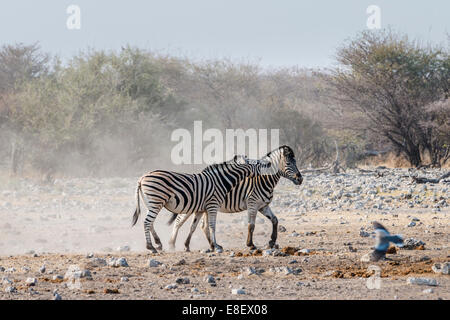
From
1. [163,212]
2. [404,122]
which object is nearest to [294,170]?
[163,212]

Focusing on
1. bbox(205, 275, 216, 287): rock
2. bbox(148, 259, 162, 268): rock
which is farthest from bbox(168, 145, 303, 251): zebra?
bbox(205, 275, 216, 287): rock

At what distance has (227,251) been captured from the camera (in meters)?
9.54

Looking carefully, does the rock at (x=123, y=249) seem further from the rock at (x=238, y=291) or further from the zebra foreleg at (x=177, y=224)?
the rock at (x=238, y=291)

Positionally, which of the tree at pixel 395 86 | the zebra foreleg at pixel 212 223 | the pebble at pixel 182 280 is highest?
the tree at pixel 395 86

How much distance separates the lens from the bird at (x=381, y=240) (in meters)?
7.16

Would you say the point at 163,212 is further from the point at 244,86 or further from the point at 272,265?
the point at 244,86

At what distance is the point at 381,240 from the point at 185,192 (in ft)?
10.4

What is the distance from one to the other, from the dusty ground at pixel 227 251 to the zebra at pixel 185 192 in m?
0.53

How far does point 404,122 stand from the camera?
2731cm

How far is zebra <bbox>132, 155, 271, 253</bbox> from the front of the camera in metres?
9.57

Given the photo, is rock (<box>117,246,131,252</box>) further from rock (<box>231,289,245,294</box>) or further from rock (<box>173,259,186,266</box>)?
rock (<box>231,289,245,294</box>)

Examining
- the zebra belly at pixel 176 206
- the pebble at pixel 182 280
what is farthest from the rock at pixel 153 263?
the zebra belly at pixel 176 206

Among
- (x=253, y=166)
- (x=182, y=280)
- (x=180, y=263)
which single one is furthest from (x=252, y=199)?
(x=182, y=280)

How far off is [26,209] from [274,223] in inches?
259
